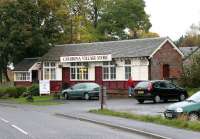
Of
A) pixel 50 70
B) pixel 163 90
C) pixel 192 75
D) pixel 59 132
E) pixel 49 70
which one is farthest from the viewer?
pixel 49 70

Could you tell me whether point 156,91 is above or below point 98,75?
below

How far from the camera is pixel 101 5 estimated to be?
86.6 m

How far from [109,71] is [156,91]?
14.4 metres

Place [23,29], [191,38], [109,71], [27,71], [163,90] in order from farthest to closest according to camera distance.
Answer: [191,38], [27,71], [23,29], [109,71], [163,90]

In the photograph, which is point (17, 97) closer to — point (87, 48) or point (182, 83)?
point (87, 48)

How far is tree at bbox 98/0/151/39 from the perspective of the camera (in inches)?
3307

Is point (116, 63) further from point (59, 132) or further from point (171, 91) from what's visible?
point (59, 132)

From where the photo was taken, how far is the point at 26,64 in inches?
2456

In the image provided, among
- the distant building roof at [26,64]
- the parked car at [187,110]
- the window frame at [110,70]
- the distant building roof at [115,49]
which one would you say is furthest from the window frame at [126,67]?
the parked car at [187,110]

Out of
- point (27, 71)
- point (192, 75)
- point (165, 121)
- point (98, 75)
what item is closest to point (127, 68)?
point (98, 75)

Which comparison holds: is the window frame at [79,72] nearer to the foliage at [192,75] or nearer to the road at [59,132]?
the foliage at [192,75]

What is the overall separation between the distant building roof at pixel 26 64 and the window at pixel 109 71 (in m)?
11.3

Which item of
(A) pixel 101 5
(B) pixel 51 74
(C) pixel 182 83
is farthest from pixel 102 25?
(C) pixel 182 83

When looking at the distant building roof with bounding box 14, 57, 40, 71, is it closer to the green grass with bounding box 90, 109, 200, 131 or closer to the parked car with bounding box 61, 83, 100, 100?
the parked car with bounding box 61, 83, 100, 100
